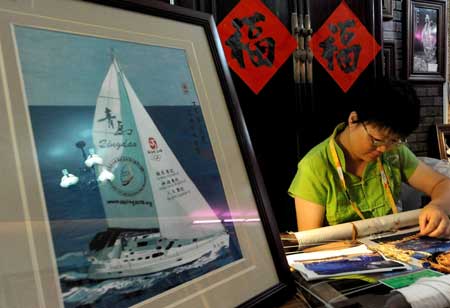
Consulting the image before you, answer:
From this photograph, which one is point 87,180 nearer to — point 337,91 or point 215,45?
point 215,45

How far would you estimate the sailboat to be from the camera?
0.39 meters

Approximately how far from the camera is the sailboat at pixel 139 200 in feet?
1.28

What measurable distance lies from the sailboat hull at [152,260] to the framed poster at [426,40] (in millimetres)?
2169

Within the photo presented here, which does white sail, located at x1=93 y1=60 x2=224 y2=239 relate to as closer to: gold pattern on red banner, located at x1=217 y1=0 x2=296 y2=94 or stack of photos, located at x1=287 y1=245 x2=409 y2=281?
stack of photos, located at x1=287 y1=245 x2=409 y2=281

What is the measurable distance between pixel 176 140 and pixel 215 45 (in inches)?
6.6

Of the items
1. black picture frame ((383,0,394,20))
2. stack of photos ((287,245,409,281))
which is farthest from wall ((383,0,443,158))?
stack of photos ((287,245,409,281))

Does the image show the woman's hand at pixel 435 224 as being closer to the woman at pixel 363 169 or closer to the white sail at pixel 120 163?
the woman at pixel 363 169

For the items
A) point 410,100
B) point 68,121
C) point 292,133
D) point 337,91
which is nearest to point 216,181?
point 68,121

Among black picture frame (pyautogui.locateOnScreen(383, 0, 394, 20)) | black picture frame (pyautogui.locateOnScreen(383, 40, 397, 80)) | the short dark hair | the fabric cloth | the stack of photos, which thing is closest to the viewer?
the stack of photos

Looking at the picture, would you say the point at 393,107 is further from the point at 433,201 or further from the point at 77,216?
the point at 77,216

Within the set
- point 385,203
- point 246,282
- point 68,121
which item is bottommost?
point 385,203

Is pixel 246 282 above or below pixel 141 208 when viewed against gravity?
below

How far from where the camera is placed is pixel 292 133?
5.18 ft

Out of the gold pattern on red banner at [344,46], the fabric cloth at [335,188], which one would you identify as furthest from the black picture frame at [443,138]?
the fabric cloth at [335,188]
